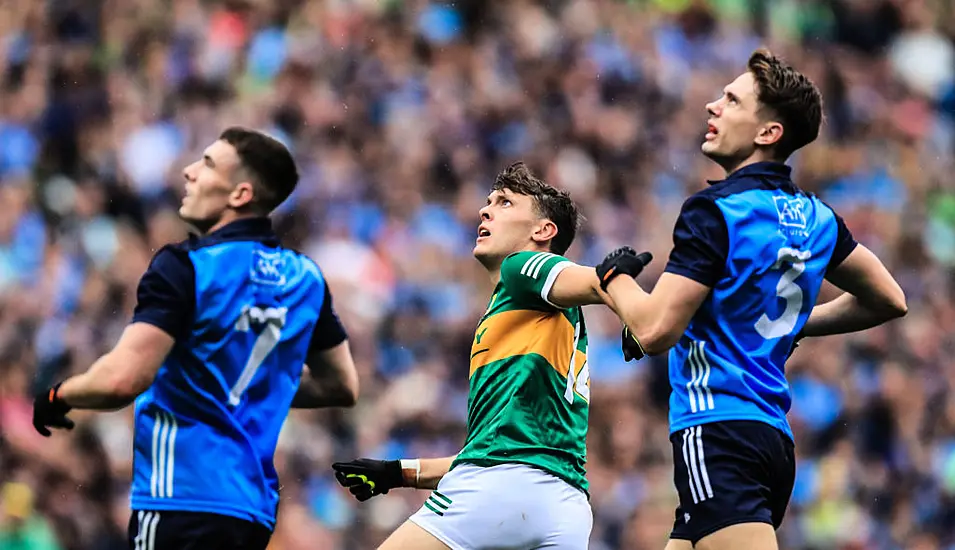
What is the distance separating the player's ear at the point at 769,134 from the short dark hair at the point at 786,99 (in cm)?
2

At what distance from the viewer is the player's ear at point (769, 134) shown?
562cm

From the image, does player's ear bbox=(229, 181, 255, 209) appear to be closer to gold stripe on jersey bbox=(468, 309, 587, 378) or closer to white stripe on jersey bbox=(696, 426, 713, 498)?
gold stripe on jersey bbox=(468, 309, 587, 378)

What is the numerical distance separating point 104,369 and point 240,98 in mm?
8450

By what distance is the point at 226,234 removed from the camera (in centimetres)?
580

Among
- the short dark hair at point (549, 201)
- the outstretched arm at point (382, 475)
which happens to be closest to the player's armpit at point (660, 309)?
the short dark hair at point (549, 201)

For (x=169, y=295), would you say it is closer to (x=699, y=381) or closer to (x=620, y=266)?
(x=620, y=266)

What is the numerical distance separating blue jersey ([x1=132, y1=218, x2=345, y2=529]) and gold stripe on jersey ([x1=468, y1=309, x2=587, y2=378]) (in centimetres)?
76

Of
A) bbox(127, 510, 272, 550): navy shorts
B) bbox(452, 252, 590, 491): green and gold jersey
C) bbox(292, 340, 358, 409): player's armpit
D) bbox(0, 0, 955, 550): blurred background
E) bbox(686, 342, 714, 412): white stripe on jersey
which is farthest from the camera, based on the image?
bbox(0, 0, 955, 550): blurred background

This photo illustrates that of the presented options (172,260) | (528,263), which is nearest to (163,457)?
(172,260)

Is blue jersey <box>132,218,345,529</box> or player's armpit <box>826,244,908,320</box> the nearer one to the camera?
blue jersey <box>132,218,345,529</box>

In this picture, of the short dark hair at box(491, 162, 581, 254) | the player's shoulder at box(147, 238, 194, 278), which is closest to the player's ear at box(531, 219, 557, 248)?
the short dark hair at box(491, 162, 581, 254)

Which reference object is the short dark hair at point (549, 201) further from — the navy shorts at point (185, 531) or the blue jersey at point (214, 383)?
the navy shorts at point (185, 531)

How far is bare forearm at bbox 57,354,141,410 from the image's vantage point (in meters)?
5.29

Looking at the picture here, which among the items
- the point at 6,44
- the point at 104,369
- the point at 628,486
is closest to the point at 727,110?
the point at 104,369
